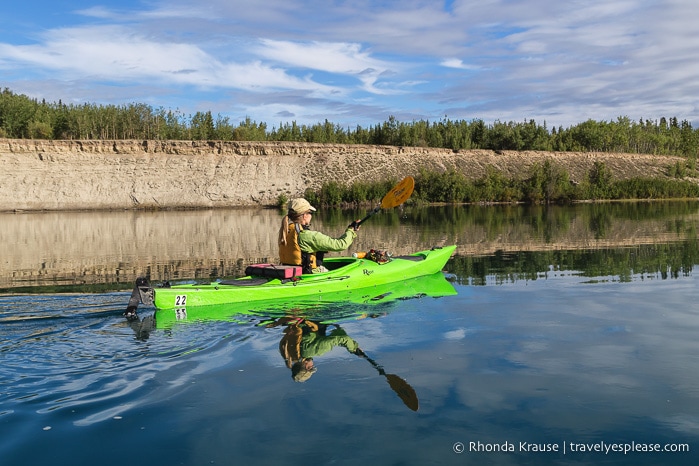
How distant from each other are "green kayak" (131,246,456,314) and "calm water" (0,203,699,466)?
21.1 inches

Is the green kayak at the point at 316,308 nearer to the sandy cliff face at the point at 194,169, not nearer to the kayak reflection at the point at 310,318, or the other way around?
the kayak reflection at the point at 310,318

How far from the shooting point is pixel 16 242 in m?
28.1

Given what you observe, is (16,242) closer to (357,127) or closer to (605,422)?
(605,422)

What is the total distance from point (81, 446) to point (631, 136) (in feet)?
364

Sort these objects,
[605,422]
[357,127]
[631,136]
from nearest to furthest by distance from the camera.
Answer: [605,422]
[357,127]
[631,136]

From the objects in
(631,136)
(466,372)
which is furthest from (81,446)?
(631,136)

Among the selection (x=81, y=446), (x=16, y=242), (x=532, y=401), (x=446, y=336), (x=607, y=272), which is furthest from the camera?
(x=16, y=242)

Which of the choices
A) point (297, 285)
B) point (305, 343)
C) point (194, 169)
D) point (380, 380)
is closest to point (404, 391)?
point (380, 380)

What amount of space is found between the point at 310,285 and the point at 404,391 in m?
6.07

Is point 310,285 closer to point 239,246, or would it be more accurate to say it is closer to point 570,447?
point 570,447

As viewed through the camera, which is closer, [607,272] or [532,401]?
[532,401]

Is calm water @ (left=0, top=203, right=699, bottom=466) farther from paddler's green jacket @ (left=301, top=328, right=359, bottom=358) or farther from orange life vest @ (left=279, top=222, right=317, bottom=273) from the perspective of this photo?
orange life vest @ (left=279, top=222, right=317, bottom=273)

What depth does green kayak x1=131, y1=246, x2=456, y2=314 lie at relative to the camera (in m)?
11.7

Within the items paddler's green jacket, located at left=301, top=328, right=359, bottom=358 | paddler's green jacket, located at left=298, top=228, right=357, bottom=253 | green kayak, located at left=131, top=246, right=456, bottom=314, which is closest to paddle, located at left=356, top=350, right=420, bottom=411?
paddler's green jacket, located at left=301, top=328, right=359, bottom=358
